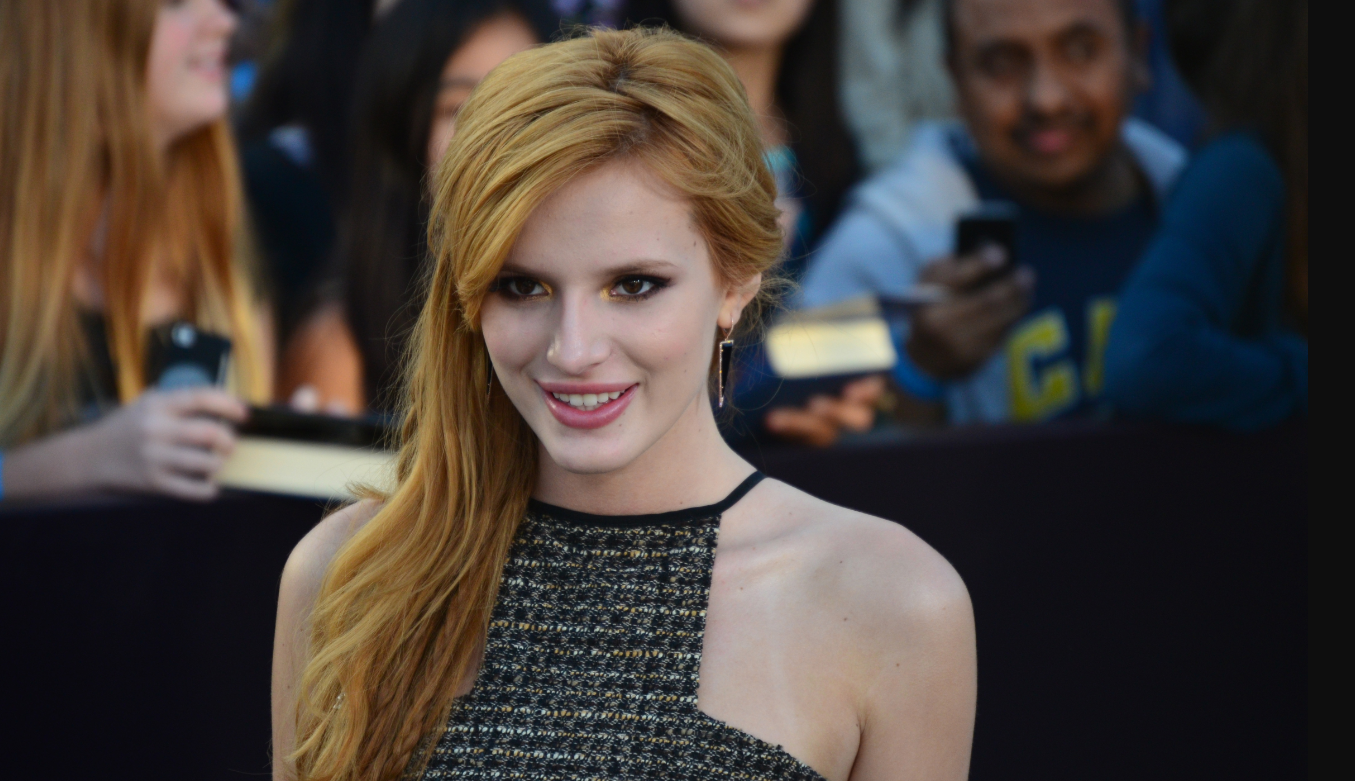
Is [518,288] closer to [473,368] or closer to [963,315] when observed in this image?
[473,368]

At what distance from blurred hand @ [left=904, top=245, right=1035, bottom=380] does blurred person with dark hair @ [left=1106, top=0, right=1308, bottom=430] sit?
0.33 meters

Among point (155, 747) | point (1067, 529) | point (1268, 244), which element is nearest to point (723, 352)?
point (155, 747)

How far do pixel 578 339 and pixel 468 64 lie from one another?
6.04ft

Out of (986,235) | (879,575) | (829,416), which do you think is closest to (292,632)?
(879,575)

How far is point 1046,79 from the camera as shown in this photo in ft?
11.6

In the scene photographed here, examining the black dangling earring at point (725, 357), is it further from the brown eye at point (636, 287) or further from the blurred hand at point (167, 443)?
the blurred hand at point (167, 443)

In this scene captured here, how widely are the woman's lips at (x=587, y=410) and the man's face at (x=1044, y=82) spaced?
243cm

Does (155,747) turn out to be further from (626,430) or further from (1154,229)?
(1154,229)

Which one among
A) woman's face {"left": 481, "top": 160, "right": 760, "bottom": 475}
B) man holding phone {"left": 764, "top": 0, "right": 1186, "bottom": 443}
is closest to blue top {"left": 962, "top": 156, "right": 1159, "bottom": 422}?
man holding phone {"left": 764, "top": 0, "right": 1186, "bottom": 443}

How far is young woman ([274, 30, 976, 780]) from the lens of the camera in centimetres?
142

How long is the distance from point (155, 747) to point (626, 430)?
138 cm

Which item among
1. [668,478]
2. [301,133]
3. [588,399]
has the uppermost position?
[301,133]

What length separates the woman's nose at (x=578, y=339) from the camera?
1395 mm

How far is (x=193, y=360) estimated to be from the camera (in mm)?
2525
